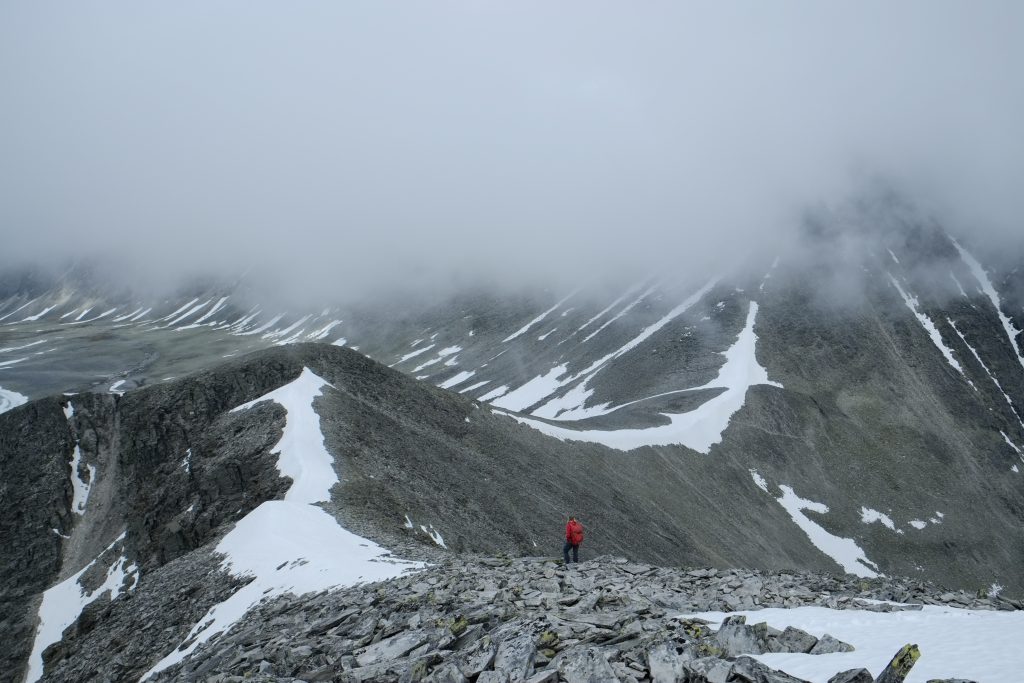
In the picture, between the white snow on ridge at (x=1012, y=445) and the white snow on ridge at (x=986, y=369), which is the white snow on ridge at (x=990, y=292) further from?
the white snow on ridge at (x=1012, y=445)

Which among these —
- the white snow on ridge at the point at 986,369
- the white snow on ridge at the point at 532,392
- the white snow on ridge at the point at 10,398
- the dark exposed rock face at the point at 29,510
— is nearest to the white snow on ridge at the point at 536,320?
the white snow on ridge at the point at 532,392

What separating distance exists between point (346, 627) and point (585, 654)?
6753 mm

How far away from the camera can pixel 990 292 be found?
13750 cm

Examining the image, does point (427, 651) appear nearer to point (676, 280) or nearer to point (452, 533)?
point (452, 533)

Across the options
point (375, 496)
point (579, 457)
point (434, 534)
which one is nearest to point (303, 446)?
point (375, 496)

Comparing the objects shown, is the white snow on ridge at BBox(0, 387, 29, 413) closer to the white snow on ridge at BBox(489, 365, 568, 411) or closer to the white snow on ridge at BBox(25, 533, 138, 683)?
the white snow on ridge at BBox(489, 365, 568, 411)

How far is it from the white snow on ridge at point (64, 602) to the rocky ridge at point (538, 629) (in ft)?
77.3

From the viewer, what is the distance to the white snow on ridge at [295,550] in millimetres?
20844

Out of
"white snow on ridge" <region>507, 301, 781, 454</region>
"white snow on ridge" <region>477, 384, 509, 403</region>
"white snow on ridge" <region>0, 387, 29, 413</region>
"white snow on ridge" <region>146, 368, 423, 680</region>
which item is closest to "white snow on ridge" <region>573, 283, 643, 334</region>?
"white snow on ridge" <region>477, 384, 509, 403</region>

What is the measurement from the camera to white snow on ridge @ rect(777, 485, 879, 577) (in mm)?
60156

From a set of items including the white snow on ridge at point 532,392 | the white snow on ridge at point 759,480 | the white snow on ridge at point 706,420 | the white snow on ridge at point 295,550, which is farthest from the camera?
the white snow on ridge at point 532,392

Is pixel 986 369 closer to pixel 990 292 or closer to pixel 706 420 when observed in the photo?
pixel 990 292

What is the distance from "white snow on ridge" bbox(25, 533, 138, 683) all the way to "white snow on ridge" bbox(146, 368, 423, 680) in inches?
438

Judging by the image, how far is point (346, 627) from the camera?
14656 millimetres
